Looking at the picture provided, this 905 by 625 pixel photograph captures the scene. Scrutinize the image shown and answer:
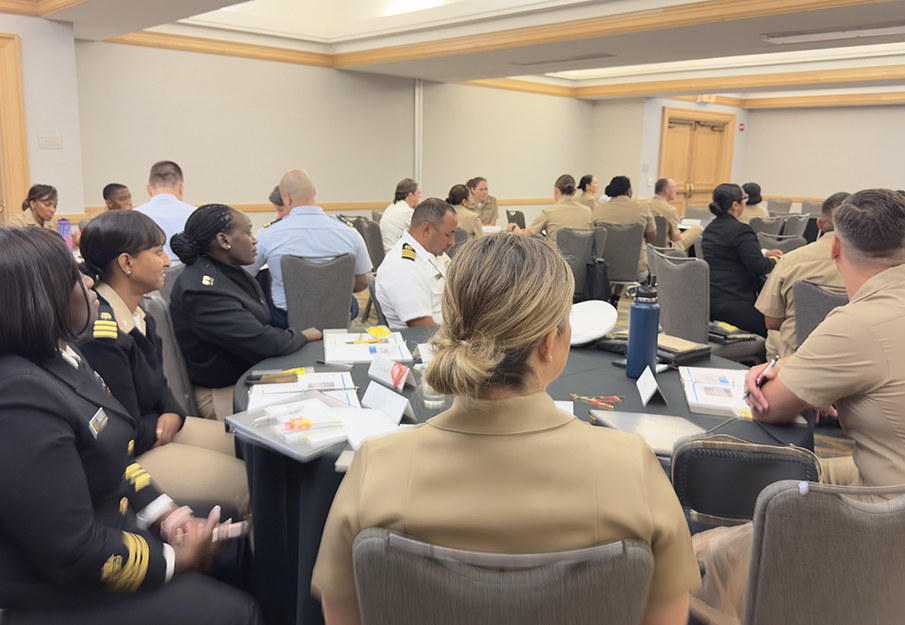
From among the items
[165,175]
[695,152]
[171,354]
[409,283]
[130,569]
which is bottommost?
[130,569]

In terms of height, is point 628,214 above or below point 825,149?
below

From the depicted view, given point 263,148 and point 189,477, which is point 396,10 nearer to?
point 263,148

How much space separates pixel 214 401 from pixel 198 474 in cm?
68

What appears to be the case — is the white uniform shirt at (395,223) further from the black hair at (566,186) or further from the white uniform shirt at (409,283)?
the white uniform shirt at (409,283)

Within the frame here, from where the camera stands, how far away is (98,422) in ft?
4.55

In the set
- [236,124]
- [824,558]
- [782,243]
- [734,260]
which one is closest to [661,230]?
[782,243]

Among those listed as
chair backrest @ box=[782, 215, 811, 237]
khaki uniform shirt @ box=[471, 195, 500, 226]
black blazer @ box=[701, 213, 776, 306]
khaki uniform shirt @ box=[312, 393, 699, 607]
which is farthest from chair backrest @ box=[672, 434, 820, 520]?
khaki uniform shirt @ box=[471, 195, 500, 226]

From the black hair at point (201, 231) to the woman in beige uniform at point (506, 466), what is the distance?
1.84 meters

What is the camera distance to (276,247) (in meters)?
3.92

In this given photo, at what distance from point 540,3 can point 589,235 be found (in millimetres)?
2307

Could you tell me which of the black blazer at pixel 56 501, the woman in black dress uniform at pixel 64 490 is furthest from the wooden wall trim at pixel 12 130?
the black blazer at pixel 56 501

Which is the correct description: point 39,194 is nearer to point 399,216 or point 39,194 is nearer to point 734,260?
point 399,216

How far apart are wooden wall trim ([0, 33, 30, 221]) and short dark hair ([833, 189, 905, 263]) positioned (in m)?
6.94

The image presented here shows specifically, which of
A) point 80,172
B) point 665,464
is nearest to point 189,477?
point 665,464
